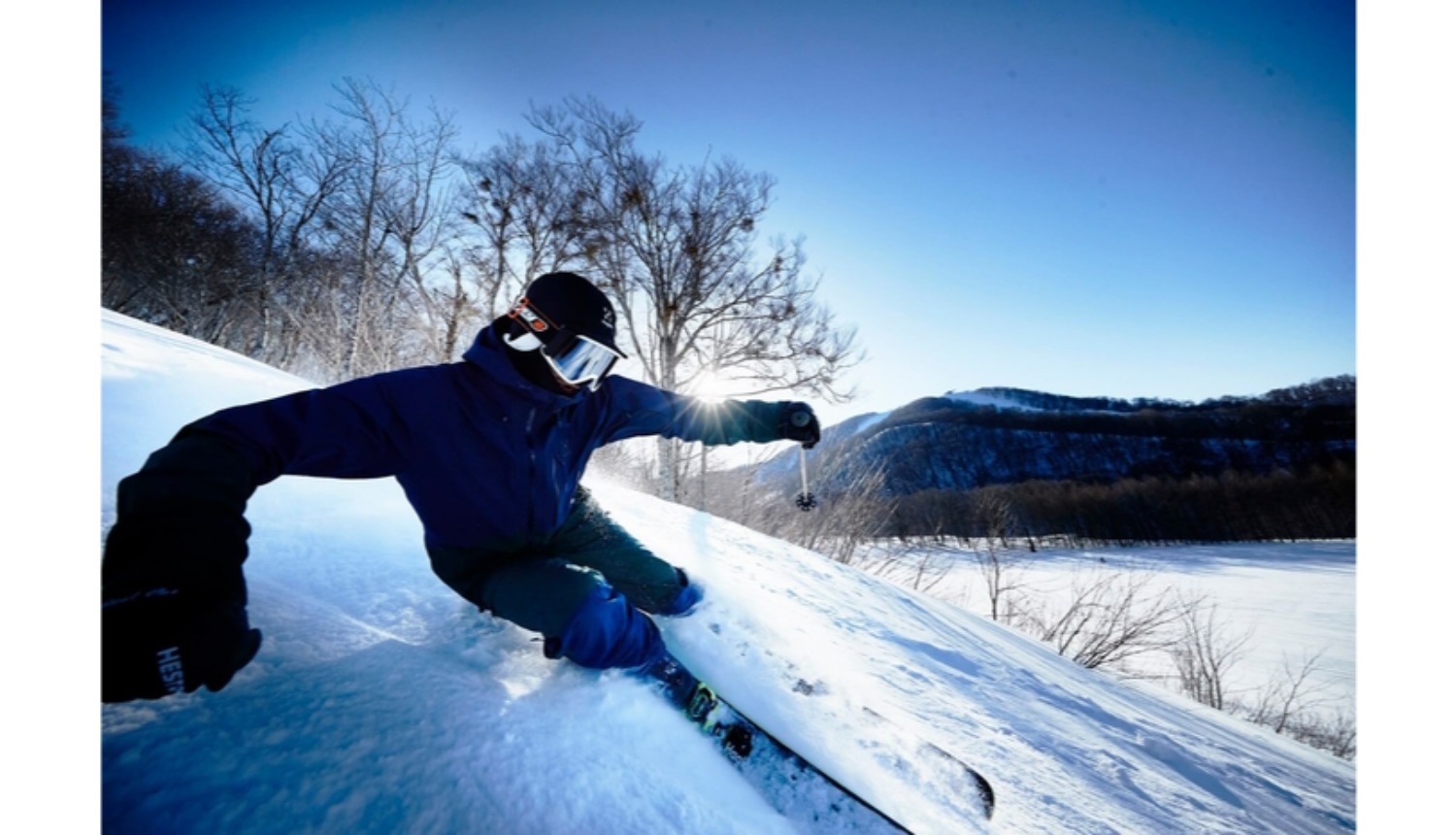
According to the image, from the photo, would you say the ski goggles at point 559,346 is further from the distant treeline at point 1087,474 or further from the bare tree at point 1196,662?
the bare tree at point 1196,662

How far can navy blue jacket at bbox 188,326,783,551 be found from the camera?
35.8 inches

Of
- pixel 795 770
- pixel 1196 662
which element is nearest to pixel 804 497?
pixel 795 770

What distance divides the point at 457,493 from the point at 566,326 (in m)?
0.48

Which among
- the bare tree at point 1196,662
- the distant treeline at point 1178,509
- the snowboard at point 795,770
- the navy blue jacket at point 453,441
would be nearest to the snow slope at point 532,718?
the snowboard at point 795,770

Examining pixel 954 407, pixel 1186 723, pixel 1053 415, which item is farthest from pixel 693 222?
pixel 1053 415

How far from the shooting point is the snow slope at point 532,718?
0.68m

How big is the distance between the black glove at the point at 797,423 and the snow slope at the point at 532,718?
25.1 inches

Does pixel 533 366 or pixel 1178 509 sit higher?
pixel 533 366

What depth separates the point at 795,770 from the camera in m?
1.06

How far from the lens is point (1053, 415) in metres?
58.0

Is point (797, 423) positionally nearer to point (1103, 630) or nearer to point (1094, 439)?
point (1103, 630)
